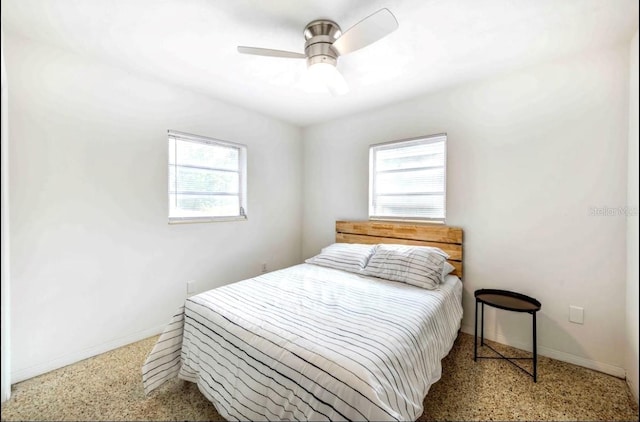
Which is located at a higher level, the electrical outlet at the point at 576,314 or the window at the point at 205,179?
the window at the point at 205,179

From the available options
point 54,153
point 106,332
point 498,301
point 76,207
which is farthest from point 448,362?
point 54,153

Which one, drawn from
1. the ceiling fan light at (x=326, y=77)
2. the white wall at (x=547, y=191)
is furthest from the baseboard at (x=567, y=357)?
the ceiling fan light at (x=326, y=77)

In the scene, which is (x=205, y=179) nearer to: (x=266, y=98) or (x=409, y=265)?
Result: (x=266, y=98)

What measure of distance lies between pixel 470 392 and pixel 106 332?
283cm

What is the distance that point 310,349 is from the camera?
4.41 ft

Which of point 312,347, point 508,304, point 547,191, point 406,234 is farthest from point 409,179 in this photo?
point 312,347

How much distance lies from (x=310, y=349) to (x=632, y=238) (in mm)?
2222

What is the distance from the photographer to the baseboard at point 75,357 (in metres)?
1.95

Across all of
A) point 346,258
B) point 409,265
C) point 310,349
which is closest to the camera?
point 310,349

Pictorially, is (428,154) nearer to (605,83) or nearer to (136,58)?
(605,83)

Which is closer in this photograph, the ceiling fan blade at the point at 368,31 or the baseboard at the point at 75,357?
the ceiling fan blade at the point at 368,31

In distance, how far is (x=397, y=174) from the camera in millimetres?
3137

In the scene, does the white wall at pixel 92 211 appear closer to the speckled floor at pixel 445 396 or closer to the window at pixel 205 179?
the window at pixel 205 179

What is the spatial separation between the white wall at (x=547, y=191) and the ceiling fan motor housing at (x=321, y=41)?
4.75ft
